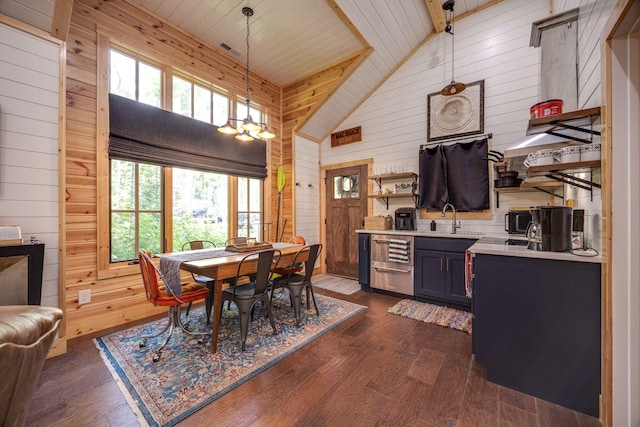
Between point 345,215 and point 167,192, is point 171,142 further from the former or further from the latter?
point 345,215

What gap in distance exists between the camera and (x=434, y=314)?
3.09m

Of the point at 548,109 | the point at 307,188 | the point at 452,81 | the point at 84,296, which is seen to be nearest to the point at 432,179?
the point at 452,81

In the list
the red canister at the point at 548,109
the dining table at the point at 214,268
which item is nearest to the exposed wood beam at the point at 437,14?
the red canister at the point at 548,109

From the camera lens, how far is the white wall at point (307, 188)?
4797mm

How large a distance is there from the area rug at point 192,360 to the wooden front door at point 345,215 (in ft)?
6.07

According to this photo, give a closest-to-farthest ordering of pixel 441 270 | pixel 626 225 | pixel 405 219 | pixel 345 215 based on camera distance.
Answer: pixel 626 225 → pixel 441 270 → pixel 405 219 → pixel 345 215

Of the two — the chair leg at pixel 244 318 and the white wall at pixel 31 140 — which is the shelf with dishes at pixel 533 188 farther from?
the white wall at pixel 31 140

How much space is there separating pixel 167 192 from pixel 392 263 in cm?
315

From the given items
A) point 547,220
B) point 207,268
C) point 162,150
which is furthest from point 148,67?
point 547,220

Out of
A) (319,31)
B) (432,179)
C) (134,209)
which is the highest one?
(319,31)

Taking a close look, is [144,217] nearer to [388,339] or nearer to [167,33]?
[167,33]

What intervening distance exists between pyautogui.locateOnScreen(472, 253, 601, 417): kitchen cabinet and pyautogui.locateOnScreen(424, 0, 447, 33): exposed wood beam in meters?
3.37

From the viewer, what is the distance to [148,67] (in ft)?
10.5

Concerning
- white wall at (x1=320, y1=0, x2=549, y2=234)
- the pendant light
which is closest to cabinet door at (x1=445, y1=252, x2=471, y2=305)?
white wall at (x1=320, y1=0, x2=549, y2=234)
